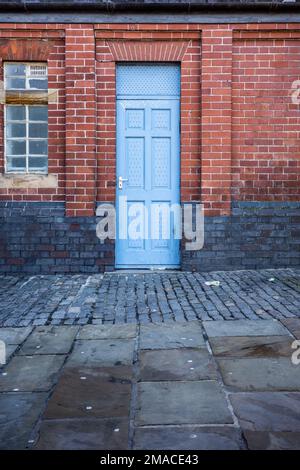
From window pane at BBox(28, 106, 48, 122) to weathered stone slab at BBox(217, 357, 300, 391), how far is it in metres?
5.42

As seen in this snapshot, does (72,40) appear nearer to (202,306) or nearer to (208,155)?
(208,155)

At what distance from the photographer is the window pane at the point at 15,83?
7.55 m

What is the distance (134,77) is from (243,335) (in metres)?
4.91

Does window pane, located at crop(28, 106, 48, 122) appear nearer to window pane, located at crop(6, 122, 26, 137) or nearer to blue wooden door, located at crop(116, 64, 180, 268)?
window pane, located at crop(6, 122, 26, 137)

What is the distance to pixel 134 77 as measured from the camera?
7.58 meters

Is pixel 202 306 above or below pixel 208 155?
below

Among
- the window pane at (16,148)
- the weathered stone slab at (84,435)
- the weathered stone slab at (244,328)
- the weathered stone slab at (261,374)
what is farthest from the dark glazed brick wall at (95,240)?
the weathered stone slab at (84,435)

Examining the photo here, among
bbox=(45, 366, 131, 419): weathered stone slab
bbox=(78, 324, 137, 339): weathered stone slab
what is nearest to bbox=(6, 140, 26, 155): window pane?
bbox=(78, 324, 137, 339): weathered stone slab

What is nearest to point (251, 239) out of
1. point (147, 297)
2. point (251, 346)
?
point (147, 297)

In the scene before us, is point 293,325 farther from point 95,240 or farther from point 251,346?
point 95,240

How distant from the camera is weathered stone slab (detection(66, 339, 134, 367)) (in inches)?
144

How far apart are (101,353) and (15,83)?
533cm

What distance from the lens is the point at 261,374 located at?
11.1 ft

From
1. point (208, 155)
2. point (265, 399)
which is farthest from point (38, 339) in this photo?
point (208, 155)
